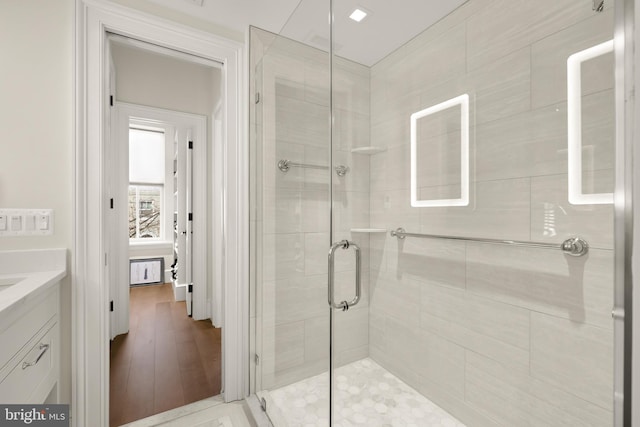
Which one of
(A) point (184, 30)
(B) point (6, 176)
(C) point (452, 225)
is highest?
(A) point (184, 30)

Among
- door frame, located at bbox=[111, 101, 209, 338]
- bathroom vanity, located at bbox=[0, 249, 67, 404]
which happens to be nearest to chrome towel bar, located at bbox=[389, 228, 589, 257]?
bathroom vanity, located at bbox=[0, 249, 67, 404]

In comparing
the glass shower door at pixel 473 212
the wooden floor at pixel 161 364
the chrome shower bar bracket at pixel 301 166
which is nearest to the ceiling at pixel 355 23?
the glass shower door at pixel 473 212

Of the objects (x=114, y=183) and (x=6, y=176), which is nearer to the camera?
(x=6, y=176)

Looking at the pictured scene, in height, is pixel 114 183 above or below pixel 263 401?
above

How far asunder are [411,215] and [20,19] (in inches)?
85.9

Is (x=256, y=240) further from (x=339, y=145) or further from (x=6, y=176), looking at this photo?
(x=6, y=176)

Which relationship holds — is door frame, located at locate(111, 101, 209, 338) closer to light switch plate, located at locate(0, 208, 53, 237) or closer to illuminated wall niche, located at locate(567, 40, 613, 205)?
light switch plate, located at locate(0, 208, 53, 237)

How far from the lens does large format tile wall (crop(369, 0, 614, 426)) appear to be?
1006 mm

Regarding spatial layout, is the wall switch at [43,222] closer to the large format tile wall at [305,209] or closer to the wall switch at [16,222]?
the wall switch at [16,222]

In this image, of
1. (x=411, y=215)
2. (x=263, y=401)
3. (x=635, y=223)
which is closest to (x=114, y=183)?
(x=263, y=401)

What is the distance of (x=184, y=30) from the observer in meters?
1.73

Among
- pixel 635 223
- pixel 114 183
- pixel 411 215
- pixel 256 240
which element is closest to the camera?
pixel 635 223

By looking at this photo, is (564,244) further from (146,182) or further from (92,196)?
(146,182)

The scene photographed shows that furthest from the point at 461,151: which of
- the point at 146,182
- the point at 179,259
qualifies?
the point at 146,182
